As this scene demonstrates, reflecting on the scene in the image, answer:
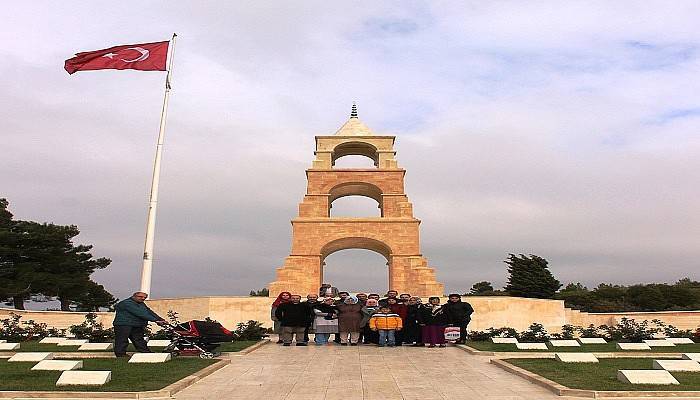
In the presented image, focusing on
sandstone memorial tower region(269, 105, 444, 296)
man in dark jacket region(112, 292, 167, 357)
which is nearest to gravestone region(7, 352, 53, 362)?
man in dark jacket region(112, 292, 167, 357)

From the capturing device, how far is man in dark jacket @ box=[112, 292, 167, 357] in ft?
39.9

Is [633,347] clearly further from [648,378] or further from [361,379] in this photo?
[361,379]

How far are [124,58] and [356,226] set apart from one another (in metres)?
15.5

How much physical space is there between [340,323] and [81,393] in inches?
372

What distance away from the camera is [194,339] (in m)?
12.5

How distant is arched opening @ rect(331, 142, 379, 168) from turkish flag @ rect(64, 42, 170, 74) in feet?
51.4

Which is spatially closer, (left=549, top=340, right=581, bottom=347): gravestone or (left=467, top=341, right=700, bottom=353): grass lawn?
(left=467, top=341, right=700, bottom=353): grass lawn

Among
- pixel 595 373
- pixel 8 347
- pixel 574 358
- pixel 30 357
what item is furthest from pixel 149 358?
pixel 574 358

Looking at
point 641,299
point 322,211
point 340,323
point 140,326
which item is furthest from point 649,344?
point 641,299

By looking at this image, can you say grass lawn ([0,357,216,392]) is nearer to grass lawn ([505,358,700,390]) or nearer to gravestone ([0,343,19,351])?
gravestone ([0,343,19,351])

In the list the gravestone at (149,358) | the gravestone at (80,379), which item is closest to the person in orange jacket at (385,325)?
the gravestone at (149,358)

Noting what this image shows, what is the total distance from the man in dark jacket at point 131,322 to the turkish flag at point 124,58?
8278mm

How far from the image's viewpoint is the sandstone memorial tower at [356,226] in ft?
97.9

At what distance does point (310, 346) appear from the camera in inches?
625
